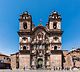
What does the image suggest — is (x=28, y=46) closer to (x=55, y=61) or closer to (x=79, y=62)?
(x=55, y=61)

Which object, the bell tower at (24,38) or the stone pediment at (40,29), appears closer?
the bell tower at (24,38)

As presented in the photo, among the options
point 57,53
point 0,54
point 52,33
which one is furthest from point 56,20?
point 0,54

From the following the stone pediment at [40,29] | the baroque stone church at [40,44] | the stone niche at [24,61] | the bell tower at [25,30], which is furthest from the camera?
the stone pediment at [40,29]

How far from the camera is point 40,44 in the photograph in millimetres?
66562

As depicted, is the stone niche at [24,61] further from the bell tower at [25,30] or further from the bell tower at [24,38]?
the bell tower at [25,30]

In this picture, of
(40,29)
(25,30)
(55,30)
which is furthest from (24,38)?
(55,30)

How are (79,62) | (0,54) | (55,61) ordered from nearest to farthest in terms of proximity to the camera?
(55,61) < (79,62) < (0,54)

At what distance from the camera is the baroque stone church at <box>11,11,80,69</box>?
65000mm

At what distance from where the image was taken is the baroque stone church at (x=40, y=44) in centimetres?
6500

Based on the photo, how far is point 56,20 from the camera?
67.4m

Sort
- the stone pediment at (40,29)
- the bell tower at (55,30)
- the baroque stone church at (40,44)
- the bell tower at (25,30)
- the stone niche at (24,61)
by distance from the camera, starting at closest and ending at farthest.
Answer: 1. the stone niche at (24,61)
2. the baroque stone church at (40,44)
3. the bell tower at (55,30)
4. the bell tower at (25,30)
5. the stone pediment at (40,29)

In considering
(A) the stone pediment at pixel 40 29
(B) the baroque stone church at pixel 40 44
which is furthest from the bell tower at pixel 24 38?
(A) the stone pediment at pixel 40 29

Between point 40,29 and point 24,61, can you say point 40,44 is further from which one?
point 24,61

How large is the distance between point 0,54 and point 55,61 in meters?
19.5
